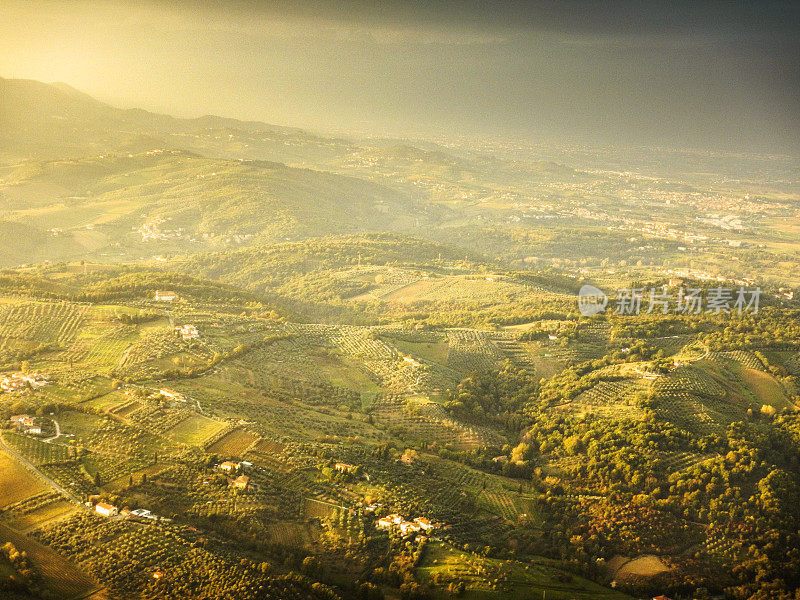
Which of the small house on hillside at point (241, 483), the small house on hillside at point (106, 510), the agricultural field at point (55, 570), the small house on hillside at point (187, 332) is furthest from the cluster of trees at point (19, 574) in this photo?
the small house on hillside at point (187, 332)

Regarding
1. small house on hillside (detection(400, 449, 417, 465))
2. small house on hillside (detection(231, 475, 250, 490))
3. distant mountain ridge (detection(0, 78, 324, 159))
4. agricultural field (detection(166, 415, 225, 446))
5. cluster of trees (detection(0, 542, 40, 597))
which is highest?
distant mountain ridge (detection(0, 78, 324, 159))

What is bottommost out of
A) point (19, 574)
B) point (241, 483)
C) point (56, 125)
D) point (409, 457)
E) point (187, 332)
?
point (19, 574)

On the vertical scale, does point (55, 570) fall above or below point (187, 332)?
below

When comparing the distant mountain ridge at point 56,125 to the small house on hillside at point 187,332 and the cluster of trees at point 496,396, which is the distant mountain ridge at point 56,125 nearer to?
the small house on hillside at point 187,332

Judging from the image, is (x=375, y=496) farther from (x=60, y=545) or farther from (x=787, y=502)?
(x=787, y=502)

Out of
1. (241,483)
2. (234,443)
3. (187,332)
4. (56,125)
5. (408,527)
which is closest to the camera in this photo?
(408,527)

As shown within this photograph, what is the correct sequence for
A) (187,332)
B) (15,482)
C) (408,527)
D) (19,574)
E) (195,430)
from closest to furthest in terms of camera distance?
(19,574) < (15,482) < (408,527) < (195,430) < (187,332)

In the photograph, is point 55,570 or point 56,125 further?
point 56,125

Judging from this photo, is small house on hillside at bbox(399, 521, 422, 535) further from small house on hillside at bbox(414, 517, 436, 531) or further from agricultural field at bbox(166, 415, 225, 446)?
agricultural field at bbox(166, 415, 225, 446)

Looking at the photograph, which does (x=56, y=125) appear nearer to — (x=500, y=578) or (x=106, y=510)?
(x=106, y=510)

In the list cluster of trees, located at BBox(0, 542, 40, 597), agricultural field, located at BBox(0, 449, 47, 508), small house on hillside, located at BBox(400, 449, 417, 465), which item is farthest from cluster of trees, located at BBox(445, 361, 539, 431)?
cluster of trees, located at BBox(0, 542, 40, 597)

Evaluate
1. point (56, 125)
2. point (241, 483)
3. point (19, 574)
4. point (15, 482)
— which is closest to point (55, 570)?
point (19, 574)
